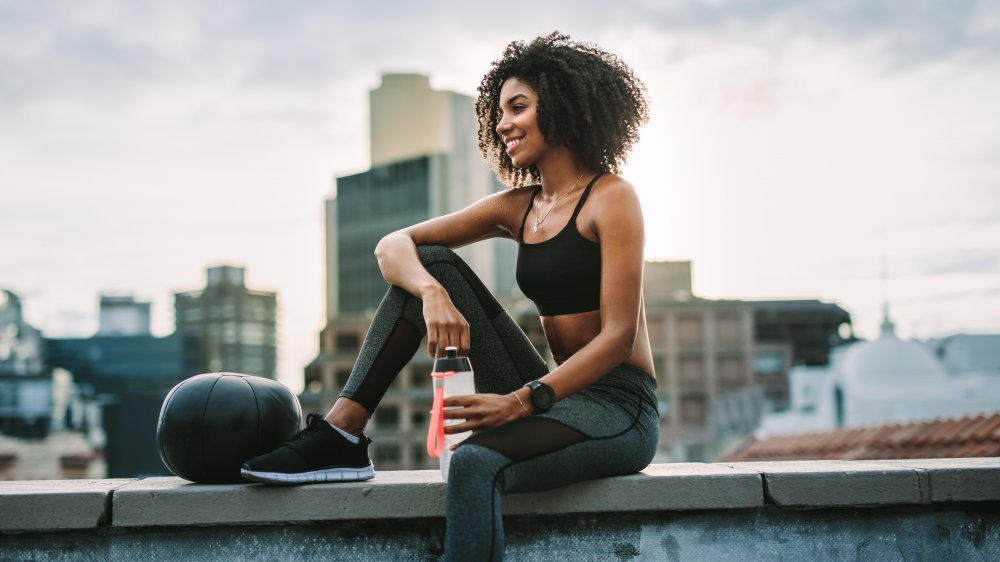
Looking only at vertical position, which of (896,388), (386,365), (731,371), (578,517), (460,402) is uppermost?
(386,365)

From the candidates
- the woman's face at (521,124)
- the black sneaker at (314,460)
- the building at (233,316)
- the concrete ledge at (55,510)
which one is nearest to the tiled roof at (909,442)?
the woman's face at (521,124)

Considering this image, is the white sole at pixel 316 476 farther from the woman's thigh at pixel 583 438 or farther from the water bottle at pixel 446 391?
the woman's thigh at pixel 583 438

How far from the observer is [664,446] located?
77.5 m

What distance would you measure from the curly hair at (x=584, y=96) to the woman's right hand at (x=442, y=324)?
756 mm

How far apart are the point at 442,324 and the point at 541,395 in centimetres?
43

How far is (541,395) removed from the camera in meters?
3.11

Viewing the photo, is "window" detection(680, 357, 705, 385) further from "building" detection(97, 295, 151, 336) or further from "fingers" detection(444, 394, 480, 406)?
"fingers" detection(444, 394, 480, 406)

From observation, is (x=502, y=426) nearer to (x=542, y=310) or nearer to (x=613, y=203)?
(x=542, y=310)

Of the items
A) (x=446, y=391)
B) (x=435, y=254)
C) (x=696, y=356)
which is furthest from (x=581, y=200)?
(x=696, y=356)

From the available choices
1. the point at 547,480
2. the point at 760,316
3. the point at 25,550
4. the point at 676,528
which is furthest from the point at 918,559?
the point at 760,316

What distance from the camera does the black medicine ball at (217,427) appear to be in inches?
133

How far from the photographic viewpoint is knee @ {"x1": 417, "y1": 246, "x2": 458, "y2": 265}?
360 centimetres

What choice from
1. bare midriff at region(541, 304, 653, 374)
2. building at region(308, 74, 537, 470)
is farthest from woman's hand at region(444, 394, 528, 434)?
building at region(308, 74, 537, 470)

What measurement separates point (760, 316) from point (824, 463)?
10793cm
